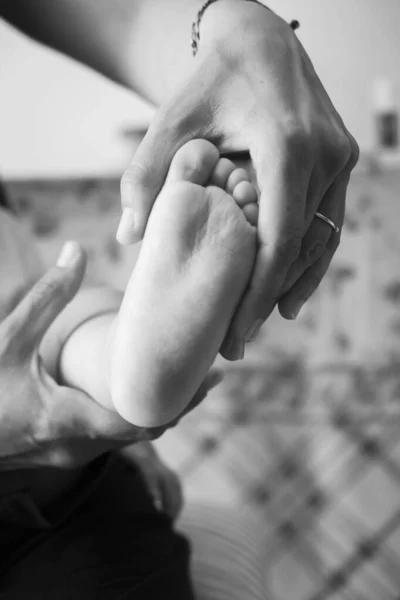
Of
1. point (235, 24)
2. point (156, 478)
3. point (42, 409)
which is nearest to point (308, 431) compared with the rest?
point (156, 478)

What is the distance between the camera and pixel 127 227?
281mm

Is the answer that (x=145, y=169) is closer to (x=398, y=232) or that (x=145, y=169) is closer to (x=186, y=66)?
(x=186, y=66)

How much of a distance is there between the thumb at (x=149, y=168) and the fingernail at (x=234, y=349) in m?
0.08

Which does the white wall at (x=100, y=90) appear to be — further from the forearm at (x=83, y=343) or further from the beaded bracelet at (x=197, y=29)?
the forearm at (x=83, y=343)

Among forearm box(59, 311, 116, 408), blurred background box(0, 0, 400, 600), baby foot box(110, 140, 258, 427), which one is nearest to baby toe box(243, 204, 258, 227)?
baby foot box(110, 140, 258, 427)

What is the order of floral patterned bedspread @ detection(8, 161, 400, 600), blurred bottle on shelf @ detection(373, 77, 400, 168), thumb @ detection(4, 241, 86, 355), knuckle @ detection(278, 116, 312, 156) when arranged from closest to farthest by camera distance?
1. knuckle @ detection(278, 116, 312, 156)
2. thumb @ detection(4, 241, 86, 355)
3. blurred bottle on shelf @ detection(373, 77, 400, 168)
4. floral patterned bedspread @ detection(8, 161, 400, 600)

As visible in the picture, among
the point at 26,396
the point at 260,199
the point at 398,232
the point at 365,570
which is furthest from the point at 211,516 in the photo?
the point at 365,570

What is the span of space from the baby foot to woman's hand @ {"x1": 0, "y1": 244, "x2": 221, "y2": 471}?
55 mm

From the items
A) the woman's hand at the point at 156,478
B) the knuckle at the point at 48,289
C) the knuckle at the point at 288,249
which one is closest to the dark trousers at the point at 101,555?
the woman's hand at the point at 156,478

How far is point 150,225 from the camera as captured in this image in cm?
29

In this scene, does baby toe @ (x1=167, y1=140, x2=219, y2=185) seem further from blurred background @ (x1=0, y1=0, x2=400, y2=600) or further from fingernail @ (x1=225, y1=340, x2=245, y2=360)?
blurred background @ (x1=0, y1=0, x2=400, y2=600)

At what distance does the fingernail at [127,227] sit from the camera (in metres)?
0.28

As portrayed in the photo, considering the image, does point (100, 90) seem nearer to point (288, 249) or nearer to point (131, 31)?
point (131, 31)

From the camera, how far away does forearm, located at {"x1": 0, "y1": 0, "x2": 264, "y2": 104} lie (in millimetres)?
310
